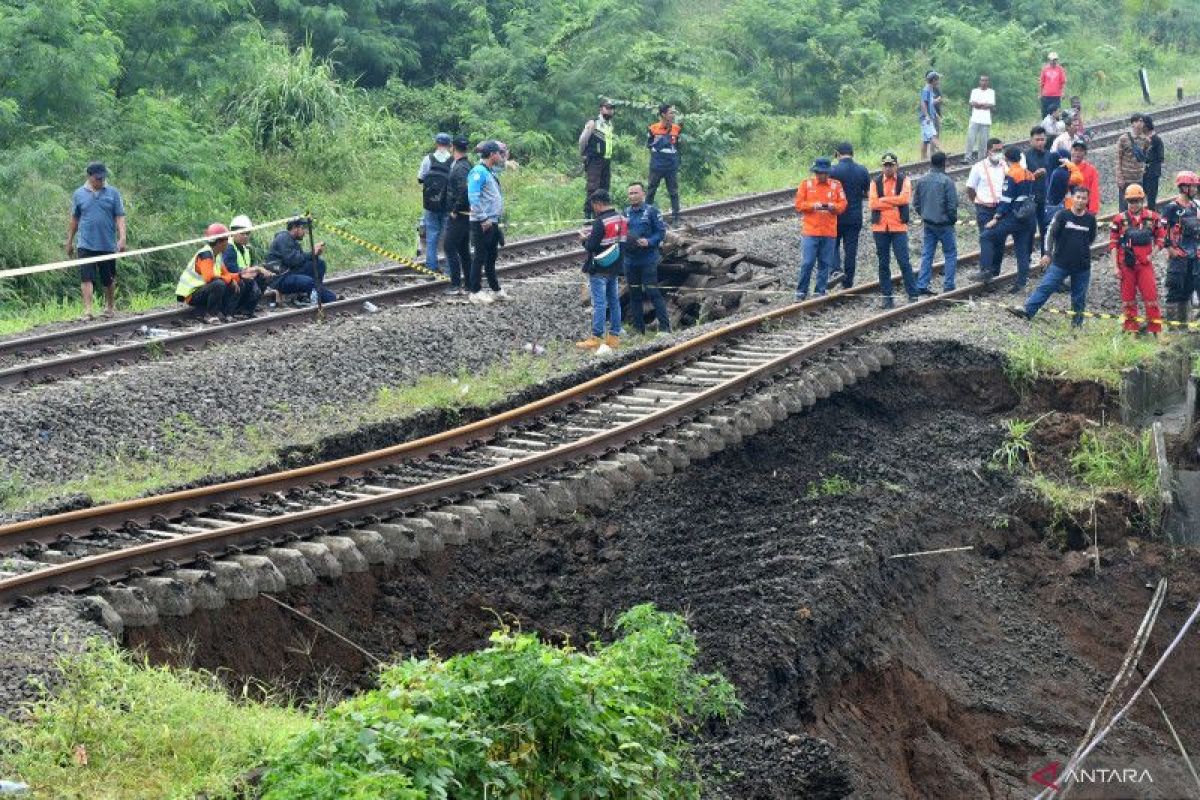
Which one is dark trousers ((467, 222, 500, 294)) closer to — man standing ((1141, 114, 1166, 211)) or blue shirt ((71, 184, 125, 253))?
blue shirt ((71, 184, 125, 253))

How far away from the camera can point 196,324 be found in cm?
1731

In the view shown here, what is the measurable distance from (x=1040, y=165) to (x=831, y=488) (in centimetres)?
779

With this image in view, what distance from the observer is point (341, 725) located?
699 cm

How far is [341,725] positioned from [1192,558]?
353 inches

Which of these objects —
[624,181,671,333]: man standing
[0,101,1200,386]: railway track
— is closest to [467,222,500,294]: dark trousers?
[0,101,1200,386]: railway track

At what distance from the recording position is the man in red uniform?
1625 cm

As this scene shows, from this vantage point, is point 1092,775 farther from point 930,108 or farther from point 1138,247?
point 930,108

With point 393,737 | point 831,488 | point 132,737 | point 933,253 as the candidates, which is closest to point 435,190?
point 933,253

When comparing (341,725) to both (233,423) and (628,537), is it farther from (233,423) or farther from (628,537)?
(233,423)

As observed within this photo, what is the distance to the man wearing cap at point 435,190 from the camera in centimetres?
1952

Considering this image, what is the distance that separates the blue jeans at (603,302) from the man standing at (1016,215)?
439 cm

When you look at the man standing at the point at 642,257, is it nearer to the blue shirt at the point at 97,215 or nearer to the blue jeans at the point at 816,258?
the blue jeans at the point at 816,258

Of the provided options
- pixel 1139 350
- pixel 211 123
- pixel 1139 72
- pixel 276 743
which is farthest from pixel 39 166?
pixel 1139 72

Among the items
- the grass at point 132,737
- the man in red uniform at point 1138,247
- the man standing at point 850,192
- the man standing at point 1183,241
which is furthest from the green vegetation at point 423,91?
the grass at point 132,737
